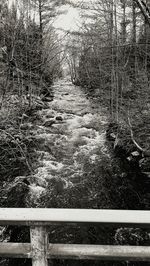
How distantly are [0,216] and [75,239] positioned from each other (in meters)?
4.19

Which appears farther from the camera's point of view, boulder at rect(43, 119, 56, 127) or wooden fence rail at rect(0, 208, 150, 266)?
boulder at rect(43, 119, 56, 127)

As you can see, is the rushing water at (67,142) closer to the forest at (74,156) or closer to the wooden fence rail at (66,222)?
the forest at (74,156)

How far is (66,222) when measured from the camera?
4.82ft

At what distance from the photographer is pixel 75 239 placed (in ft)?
17.4

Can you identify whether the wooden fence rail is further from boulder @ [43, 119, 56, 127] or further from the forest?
boulder @ [43, 119, 56, 127]

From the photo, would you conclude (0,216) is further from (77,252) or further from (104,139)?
(104,139)

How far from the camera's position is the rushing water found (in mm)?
8523

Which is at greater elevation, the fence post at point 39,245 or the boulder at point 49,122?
the fence post at point 39,245

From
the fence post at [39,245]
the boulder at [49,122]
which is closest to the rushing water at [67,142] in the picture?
the boulder at [49,122]

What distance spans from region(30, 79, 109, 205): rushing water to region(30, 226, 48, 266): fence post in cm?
549

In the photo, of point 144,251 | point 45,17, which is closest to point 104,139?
point 144,251

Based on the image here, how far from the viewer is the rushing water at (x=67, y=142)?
852cm

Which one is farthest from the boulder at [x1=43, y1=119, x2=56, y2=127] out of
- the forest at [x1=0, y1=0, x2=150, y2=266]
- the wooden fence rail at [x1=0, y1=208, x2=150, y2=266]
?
the wooden fence rail at [x1=0, y1=208, x2=150, y2=266]

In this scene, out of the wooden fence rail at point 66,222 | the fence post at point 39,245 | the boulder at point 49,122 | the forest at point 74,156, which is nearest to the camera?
the wooden fence rail at point 66,222
